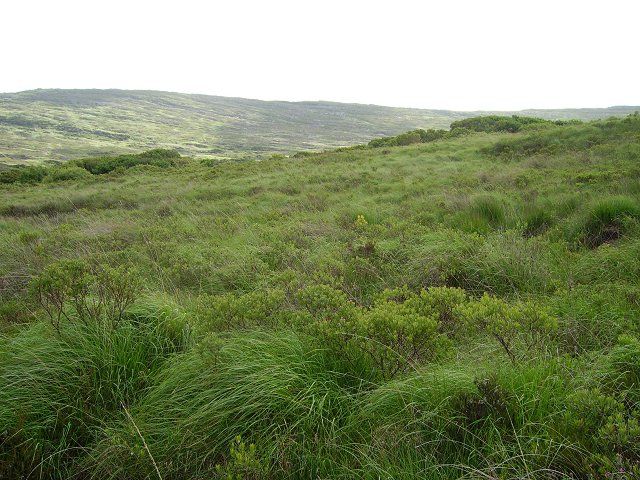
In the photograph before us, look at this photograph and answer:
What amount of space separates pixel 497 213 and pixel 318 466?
6491 millimetres

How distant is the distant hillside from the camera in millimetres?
68625

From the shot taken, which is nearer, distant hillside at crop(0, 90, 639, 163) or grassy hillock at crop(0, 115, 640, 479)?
grassy hillock at crop(0, 115, 640, 479)

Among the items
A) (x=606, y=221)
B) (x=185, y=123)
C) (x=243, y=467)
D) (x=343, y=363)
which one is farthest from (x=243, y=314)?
(x=185, y=123)

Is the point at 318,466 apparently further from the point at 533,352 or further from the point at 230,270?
the point at 230,270

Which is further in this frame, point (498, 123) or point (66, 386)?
point (498, 123)

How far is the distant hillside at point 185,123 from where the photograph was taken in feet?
225

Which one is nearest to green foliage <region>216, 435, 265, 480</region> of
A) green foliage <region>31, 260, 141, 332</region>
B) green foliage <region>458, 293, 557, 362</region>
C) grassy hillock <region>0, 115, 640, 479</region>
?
grassy hillock <region>0, 115, 640, 479</region>

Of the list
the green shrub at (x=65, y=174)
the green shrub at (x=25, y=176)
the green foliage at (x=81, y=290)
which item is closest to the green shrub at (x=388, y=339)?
the green foliage at (x=81, y=290)

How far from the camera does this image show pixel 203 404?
8.16 ft

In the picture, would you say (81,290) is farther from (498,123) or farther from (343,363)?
(498,123)

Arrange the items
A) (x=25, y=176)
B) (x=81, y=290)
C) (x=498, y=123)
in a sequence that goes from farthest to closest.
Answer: (x=498, y=123) → (x=25, y=176) → (x=81, y=290)

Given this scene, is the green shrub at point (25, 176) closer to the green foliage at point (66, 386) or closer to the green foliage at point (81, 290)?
the green foliage at point (81, 290)

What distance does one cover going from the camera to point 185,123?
11450cm

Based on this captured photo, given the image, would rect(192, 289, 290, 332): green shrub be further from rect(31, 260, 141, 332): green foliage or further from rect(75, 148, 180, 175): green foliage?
rect(75, 148, 180, 175): green foliage
